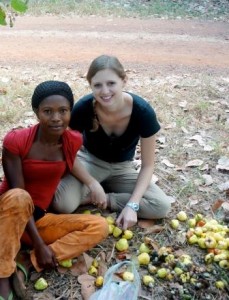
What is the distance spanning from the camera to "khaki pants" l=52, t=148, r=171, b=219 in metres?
3.54

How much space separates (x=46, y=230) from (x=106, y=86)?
3.84 feet

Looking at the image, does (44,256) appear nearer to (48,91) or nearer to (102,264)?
(102,264)

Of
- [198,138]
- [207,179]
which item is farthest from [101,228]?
[198,138]

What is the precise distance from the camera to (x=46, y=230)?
3.21 metres

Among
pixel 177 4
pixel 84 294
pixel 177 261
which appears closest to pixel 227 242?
pixel 177 261

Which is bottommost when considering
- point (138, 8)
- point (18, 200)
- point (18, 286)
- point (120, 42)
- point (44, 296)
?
point (44, 296)

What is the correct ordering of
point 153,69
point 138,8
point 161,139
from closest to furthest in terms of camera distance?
1. point 161,139
2. point 153,69
3. point 138,8

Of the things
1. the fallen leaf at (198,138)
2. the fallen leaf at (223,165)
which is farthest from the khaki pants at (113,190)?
the fallen leaf at (198,138)

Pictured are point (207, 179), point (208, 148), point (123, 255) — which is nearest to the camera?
point (123, 255)

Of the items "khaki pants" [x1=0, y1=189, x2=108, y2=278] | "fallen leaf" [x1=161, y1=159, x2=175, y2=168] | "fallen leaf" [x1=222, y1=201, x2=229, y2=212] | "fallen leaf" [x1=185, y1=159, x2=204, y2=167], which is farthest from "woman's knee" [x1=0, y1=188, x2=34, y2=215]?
"fallen leaf" [x1=185, y1=159, x2=204, y2=167]

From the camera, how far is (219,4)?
41.3ft

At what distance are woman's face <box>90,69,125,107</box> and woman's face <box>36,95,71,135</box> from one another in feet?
1.23

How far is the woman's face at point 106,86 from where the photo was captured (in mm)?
3264

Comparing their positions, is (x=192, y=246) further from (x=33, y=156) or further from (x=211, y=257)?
(x=33, y=156)
